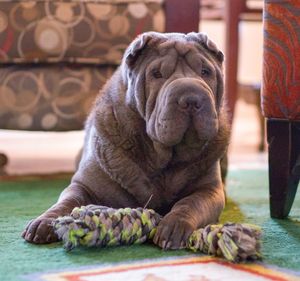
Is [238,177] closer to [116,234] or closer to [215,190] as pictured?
[215,190]

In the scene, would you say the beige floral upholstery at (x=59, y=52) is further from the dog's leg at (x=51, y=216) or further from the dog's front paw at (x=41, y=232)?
the dog's front paw at (x=41, y=232)

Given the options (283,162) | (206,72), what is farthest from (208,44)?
(283,162)

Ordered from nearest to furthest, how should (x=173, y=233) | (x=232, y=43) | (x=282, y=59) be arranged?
(x=173, y=233) → (x=282, y=59) → (x=232, y=43)

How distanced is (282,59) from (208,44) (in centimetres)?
Answer: 19

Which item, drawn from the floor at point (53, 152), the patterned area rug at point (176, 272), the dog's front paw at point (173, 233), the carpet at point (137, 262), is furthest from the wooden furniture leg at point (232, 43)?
the patterned area rug at point (176, 272)

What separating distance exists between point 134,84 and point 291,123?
15.2 inches

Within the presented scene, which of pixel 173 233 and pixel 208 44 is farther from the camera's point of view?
pixel 208 44

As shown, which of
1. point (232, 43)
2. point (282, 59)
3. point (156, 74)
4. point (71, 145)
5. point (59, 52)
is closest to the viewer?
point (156, 74)

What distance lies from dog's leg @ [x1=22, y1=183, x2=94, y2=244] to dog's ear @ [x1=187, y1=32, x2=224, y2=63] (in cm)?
41

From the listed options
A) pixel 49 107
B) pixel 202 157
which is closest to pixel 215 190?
pixel 202 157

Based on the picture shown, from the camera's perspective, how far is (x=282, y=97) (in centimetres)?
148

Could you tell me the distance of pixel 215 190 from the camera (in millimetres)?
1438

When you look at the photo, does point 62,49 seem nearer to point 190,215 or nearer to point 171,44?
point 171,44

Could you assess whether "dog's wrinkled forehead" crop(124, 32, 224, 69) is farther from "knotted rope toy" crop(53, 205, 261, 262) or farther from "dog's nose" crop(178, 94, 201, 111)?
"knotted rope toy" crop(53, 205, 261, 262)
